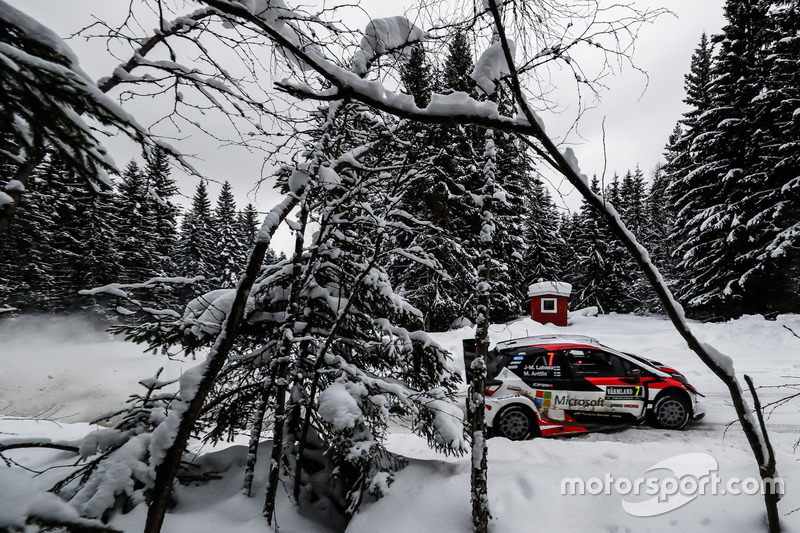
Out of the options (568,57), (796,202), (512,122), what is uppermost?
(796,202)

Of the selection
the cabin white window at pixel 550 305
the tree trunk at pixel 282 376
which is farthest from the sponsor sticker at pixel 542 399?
the cabin white window at pixel 550 305

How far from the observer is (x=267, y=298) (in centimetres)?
412

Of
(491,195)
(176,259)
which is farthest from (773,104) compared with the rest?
(176,259)

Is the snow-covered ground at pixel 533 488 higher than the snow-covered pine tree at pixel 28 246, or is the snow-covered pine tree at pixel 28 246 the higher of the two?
the snow-covered pine tree at pixel 28 246

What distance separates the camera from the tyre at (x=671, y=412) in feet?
22.1

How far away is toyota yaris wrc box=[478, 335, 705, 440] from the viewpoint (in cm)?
649

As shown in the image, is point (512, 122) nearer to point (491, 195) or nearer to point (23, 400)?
point (491, 195)

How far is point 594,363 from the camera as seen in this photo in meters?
6.77

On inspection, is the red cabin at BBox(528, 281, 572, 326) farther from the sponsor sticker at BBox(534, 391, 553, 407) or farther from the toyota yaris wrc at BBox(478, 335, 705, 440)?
Result: the sponsor sticker at BBox(534, 391, 553, 407)

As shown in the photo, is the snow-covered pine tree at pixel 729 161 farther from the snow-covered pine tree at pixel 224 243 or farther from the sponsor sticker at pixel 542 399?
the snow-covered pine tree at pixel 224 243

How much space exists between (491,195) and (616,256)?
3446 centimetres

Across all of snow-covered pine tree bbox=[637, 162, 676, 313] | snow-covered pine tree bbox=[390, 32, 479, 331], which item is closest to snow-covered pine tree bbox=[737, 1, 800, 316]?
snow-covered pine tree bbox=[637, 162, 676, 313]

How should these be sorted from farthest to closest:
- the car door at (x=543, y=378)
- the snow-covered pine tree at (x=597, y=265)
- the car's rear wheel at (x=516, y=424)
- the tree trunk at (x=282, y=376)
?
the snow-covered pine tree at (x=597, y=265) → the car door at (x=543, y=378) → the car's rear wheel at (x=516, y=424) → the tree trunk at (x=282, y=376)

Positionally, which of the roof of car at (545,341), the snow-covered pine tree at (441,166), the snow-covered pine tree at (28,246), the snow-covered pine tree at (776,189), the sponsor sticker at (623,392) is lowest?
the sponsor sticker at (623,392)
